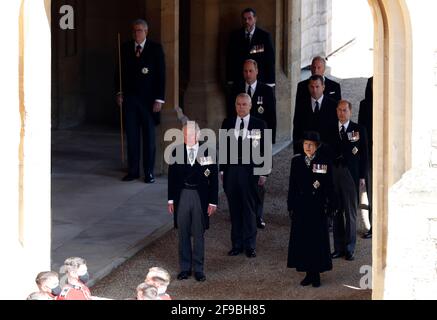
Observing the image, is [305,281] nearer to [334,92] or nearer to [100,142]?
[334,92]

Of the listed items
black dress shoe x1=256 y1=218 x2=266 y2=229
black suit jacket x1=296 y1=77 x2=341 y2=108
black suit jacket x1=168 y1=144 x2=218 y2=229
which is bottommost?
black dress shoe x1=256 y1=218 x2=266 y2=229

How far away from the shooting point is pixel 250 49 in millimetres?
19375

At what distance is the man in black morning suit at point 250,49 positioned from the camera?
1905 centimetres

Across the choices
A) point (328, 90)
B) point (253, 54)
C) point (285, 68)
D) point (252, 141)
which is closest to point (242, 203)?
point (252, 141)

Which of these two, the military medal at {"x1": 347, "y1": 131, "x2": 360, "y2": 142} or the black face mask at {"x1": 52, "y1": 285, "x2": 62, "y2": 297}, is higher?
the military medal at {"x1": 347, "y1": 131, "x2": 360, "y2": 142}

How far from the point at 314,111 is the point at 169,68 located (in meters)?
3.01

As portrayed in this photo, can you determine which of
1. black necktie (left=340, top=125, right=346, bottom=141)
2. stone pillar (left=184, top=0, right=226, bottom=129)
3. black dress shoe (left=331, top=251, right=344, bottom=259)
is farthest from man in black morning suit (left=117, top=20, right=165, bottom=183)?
black dress shoe (left=331, top=251, right=344, bottom=259)

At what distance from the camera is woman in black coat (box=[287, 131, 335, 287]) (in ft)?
46.7

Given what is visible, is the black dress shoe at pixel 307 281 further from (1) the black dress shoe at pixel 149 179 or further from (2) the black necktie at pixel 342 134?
(1) the black dress shoe at pixel 149 179

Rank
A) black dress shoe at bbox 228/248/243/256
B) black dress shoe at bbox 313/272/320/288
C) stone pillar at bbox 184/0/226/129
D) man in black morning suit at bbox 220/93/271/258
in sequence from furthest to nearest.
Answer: stone pillar at bbox 184/0/226/129 < black dress shoe at bbox 228/248/243/256 < man in black morning suit at bbox 220/93/271/258 < black dress shoe at bbox 313/272/320/288

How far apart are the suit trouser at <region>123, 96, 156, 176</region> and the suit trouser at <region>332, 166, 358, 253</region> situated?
3.44 m

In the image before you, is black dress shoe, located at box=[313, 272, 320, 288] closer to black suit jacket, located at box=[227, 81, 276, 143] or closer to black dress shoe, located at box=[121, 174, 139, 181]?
black suit jacket, located at box=[227, 81, 276, 143]

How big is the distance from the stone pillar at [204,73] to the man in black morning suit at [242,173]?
5162mm

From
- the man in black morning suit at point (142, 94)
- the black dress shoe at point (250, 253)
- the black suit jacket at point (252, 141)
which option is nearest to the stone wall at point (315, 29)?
the man in black morning suit at point (142, 94)
